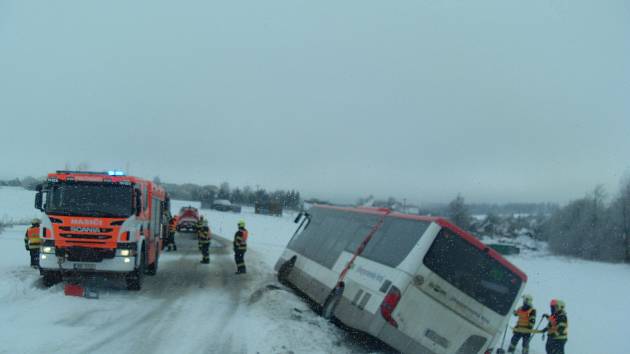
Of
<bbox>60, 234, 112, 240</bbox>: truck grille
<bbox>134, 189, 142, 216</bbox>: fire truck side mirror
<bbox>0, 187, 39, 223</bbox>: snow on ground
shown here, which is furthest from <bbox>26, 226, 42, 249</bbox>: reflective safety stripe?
<bbox>0, 187, 39, 223</bbox>: snow on ground

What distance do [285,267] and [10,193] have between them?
1837 inches

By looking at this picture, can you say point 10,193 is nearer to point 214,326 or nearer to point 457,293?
point 214,326

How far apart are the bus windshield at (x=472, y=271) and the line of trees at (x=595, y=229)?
82.3 meters

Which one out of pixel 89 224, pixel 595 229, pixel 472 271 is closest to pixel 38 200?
pixel 89 224

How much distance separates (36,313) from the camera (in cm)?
949

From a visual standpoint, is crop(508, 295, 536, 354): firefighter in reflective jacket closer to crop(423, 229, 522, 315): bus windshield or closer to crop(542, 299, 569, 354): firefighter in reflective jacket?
crop(542, 299, 569, 354): firefighter in reflective jacket

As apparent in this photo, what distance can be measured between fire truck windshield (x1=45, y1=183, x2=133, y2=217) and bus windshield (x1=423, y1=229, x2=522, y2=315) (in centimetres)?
734

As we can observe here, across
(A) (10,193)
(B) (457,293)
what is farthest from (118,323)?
(A) (10,193)

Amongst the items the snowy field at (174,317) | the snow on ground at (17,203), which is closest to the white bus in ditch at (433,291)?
the snowy field at (174,317)

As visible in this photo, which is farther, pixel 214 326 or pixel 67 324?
pixel 214 326

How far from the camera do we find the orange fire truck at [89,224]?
38.1 ft

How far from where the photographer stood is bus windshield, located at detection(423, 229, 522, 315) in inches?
332

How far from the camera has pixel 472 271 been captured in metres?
8.58

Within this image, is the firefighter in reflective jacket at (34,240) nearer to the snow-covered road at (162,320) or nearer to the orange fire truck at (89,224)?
the snow-covered road at (162,320)
